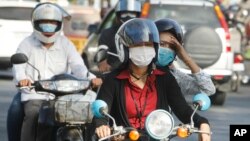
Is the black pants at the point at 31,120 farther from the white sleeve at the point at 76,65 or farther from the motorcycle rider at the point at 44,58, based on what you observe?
the white sleeve at the point at 76,65

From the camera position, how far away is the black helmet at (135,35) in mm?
6906

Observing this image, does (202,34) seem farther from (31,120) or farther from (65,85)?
(65,85)

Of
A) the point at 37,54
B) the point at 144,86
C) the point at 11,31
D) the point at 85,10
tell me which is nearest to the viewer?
the point at 144,86

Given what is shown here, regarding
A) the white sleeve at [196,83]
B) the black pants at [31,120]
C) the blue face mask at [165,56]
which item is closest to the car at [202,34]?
the black pants at [31,120]

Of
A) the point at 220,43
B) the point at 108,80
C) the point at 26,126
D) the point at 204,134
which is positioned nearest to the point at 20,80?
the point at 26,126

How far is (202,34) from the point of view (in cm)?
1884

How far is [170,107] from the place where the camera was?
23.6 feet

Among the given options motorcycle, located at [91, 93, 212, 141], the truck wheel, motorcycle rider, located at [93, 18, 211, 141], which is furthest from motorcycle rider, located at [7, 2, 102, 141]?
the truck wheel

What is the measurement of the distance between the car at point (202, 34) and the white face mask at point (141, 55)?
11.8m

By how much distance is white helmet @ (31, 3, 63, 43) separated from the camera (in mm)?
9727

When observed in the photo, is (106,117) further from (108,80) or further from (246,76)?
(246,76)

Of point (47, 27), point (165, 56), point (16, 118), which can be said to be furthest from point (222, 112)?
point (165, 56)

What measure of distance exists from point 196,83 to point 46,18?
2.36 meters

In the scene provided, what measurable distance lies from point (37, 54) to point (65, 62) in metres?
0.25
